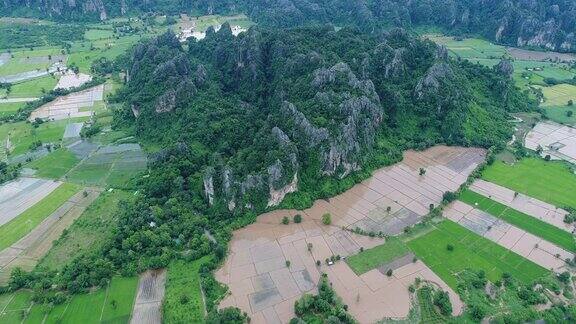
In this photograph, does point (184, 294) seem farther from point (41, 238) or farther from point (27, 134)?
point (27, 134)

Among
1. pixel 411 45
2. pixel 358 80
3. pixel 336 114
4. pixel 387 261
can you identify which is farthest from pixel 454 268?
pixel 411 45

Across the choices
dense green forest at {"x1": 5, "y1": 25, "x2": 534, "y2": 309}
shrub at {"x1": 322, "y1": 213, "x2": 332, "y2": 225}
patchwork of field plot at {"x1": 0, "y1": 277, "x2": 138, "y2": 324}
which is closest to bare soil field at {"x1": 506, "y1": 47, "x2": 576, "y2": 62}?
dense green forest at {"x1": 5, "y1": 25, "x2": 534, "y2": 309}

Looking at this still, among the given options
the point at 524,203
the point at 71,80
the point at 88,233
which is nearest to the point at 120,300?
the point at 88,233

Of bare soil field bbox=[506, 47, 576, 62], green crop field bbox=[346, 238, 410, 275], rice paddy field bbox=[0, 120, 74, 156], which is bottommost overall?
green crop field bbox=[346, 238, 410, 275]

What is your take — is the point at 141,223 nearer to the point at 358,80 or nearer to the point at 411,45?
the point at 358,80

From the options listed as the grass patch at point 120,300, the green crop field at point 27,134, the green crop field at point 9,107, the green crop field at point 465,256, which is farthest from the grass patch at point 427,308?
the green crop field at point 9,107

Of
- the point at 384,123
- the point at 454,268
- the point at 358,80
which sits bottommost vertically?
the point at 454,268

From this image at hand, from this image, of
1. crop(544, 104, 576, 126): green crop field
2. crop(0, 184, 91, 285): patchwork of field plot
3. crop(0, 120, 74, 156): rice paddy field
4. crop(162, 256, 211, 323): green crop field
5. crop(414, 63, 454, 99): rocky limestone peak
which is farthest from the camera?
crop(544, 104, 576, 126): green crop field

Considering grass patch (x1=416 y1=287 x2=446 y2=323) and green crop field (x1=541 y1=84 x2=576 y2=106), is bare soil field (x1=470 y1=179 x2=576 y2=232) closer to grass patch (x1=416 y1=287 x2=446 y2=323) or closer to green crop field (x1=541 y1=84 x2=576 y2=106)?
grass patch (x1=416 y1=287 x2=446 y2=323)
